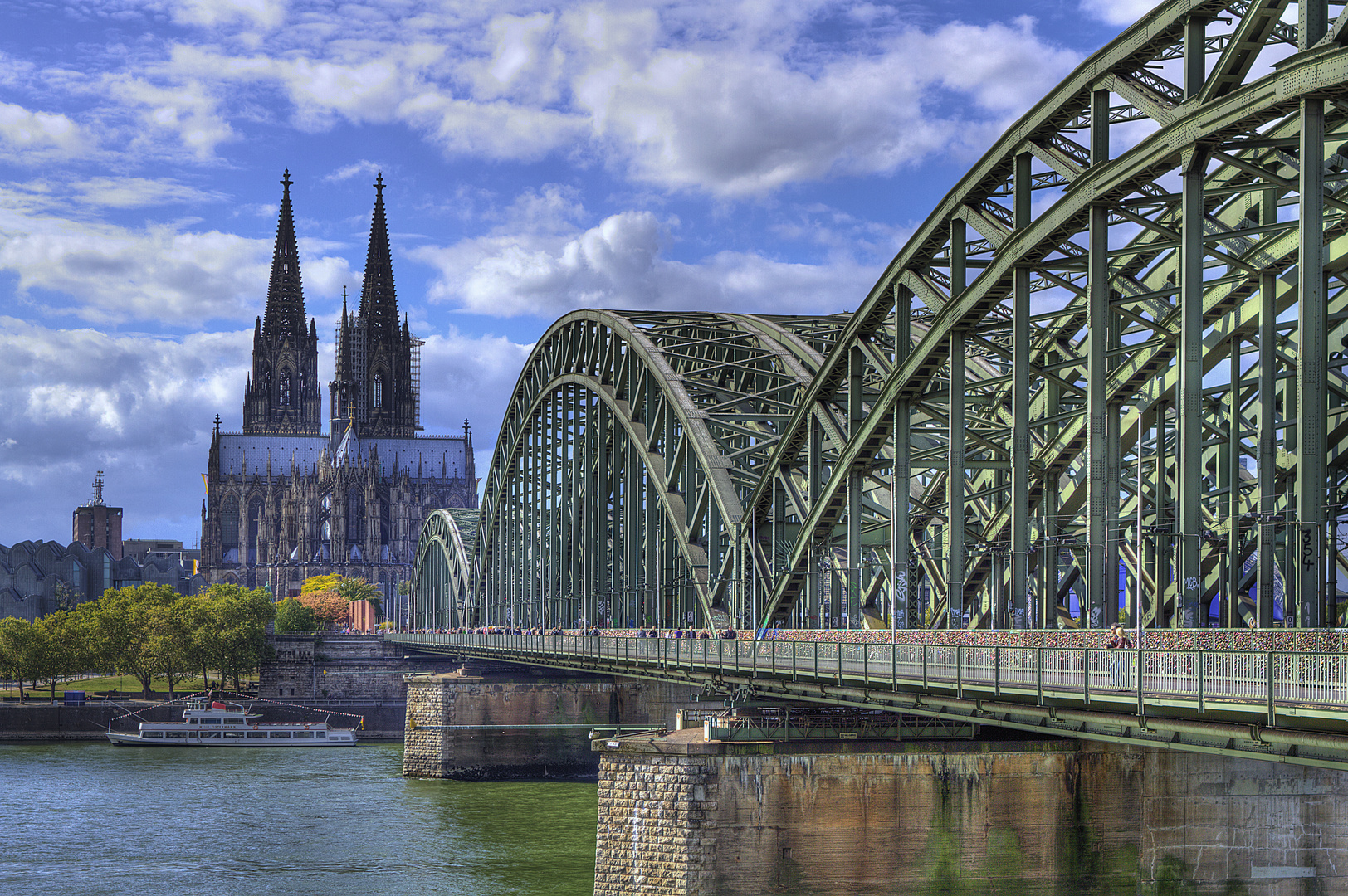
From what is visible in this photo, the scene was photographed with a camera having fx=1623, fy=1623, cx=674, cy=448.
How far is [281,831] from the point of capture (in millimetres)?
66250

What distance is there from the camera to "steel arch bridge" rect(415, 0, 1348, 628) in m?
32.2

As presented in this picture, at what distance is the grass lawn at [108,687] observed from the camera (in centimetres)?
13450

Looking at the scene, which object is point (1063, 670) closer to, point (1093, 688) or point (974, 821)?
point (1093, 688)

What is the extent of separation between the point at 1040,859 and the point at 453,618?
12340 centimetres

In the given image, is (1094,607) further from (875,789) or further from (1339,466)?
(1339,466)

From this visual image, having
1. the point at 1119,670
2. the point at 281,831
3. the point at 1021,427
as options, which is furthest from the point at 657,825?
Result: the point at 281,831

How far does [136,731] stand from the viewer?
117 m

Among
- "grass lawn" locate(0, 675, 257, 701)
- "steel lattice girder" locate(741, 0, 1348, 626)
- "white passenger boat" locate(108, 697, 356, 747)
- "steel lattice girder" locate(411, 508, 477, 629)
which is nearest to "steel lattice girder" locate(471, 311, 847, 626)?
"steel lattice girder" locate(741, 0, 1348, 626)

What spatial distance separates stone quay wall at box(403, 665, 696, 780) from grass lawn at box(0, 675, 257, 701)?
51.7 meters

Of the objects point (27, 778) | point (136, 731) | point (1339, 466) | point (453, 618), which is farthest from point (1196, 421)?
point (453, 618)

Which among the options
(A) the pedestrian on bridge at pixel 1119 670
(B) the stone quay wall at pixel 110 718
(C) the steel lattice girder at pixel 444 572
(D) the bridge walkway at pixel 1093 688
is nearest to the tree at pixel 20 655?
(B) the stone quay wall at pixel 110 718

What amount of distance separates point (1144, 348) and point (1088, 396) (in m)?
10.7

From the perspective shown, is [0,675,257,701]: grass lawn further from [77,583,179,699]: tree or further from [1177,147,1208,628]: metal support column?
[1177,147,1208,628]: metal support column

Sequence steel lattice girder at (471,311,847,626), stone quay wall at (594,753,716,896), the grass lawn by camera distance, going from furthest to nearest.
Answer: the grass lawn, steel lattice girder at (471,311,847,626), stone quay wall at (594,753,716,896)
